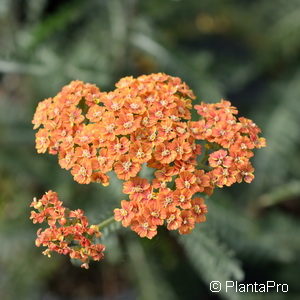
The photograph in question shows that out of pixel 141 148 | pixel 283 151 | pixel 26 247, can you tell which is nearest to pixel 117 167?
pixel 141 148

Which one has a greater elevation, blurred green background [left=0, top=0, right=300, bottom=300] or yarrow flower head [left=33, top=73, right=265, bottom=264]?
blurred green background [left=0, top=0, right=300, bottom=300]

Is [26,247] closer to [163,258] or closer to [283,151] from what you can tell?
[163,258]

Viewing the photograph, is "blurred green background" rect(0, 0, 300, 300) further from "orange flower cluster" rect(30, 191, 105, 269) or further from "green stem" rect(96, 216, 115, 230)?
"orange flower cluster" rect(30, 191, 105, 269)

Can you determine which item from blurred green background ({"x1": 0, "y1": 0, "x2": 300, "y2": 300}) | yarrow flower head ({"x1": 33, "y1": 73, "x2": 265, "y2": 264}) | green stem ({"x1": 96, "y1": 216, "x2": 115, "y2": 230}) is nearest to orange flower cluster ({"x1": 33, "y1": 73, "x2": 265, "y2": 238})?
yarrow flower head ({"x1": 33, "y1": 73, "x2": 265, "y2": 264})

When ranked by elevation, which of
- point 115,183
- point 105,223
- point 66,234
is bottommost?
point 66,234

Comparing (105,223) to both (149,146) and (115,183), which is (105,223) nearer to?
(149,146)

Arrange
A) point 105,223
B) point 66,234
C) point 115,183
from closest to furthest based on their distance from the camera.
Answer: point 66,234
point 105,223
point 115,183

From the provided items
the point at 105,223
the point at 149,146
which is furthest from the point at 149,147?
the point at 105,223
